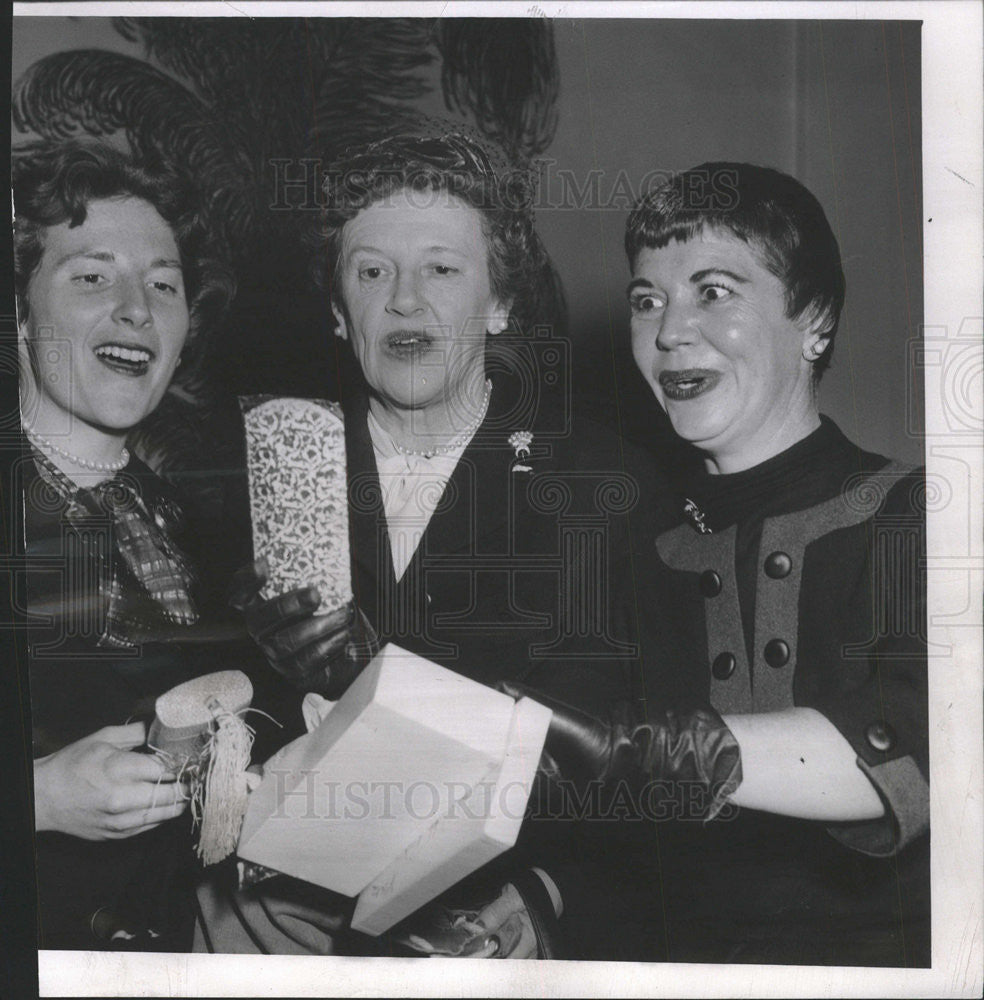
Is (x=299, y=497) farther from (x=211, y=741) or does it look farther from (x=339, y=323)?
(x=211, y=741)

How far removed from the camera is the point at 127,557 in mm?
1901

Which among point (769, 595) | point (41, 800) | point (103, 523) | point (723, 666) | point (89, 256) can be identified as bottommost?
point (41, 800)

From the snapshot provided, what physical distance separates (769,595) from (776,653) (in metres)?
0.10

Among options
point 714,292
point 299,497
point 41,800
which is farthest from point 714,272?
point 41,800

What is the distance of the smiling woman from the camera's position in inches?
74.0

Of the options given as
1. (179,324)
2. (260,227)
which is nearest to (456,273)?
(260,227)

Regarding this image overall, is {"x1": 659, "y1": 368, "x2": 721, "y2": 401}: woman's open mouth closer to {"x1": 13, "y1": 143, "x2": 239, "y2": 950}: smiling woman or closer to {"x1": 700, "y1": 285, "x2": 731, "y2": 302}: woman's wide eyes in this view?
{"x1": 700, "y1": 285, "x2": 731, "y2": 302}: woman's wide eyes

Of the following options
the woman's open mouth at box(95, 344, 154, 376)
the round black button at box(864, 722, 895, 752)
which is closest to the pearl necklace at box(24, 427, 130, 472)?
the woman's open mouth at box(95, 344, 154, 376)

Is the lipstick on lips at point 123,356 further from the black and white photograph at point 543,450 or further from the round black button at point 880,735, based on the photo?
the round black button at point 880,735

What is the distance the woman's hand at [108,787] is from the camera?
190cm

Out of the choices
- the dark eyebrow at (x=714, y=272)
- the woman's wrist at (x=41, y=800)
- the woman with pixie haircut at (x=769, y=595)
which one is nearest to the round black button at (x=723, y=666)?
the woman with pixie haircut at (x=769, y=595)

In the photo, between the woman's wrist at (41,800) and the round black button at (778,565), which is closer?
the round black button at (778,565)

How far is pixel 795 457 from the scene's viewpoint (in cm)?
186

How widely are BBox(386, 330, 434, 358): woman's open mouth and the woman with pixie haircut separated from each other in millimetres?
385
